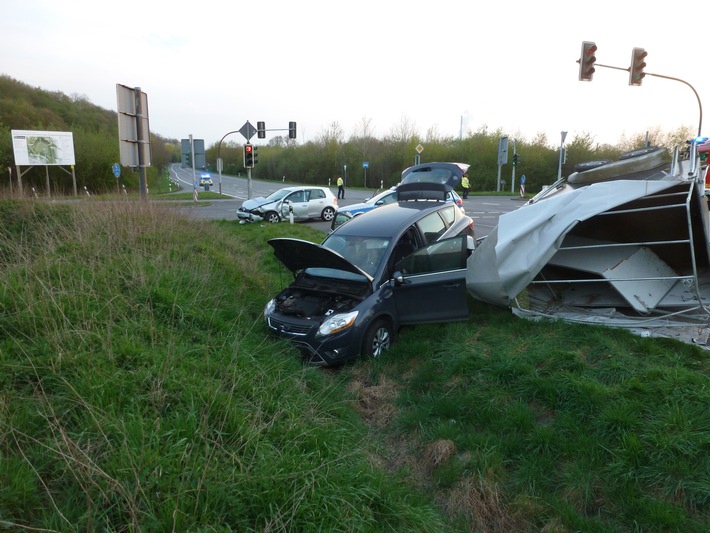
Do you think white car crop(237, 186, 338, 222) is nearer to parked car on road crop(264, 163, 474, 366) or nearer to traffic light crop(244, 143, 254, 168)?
traffic light crop(244, 143, 254, 168)

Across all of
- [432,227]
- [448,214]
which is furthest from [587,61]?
[432,227]

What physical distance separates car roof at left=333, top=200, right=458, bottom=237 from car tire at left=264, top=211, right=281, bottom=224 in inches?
452

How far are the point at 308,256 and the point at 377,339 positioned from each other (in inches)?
52.8

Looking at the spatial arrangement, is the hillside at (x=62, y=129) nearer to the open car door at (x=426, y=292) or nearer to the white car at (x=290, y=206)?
the white car at (x=290, y=206)

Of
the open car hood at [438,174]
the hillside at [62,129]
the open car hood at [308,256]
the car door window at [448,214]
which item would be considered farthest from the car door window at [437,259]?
the hillside at [62,129]

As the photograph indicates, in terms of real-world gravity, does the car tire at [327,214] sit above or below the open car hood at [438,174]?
below

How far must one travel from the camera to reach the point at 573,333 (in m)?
5.36

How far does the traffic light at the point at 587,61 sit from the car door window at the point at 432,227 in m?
11.6

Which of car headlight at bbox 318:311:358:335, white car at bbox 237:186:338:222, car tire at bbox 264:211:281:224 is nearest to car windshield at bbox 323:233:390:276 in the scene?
car headlight at bbox 318:311:358:335

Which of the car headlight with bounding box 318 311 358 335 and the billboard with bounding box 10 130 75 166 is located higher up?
the billboard with bounding box 10 130 75 166

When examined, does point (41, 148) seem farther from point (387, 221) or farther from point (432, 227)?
point (432, 227)

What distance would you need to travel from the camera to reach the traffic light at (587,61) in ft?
51.1

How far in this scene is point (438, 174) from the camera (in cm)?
1184

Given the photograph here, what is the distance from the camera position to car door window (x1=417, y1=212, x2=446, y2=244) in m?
7.16
